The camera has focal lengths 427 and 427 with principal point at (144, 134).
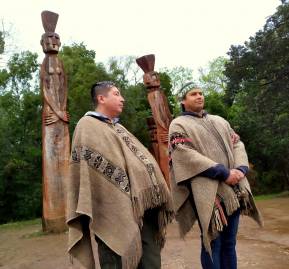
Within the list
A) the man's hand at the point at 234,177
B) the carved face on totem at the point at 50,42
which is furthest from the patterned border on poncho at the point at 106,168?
the carved face on totem at the point at 50,42

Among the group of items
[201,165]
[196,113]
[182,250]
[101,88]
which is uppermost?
[101,88]

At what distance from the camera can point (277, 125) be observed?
1570 cm

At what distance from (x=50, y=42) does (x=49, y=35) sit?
15 cm

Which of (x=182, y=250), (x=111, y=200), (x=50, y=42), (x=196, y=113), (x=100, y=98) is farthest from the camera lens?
(x=50, y=42)

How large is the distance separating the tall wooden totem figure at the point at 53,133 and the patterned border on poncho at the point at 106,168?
5.24 meters

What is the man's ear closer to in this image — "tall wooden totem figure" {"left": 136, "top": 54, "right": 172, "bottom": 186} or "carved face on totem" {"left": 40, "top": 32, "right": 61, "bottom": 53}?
"carved face on totem" {"left": 40, "top": 32, "right": 61, "bottom": 53}

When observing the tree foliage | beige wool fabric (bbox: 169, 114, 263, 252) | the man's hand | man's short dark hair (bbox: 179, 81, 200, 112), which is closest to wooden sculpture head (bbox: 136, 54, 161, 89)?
the tree foliage

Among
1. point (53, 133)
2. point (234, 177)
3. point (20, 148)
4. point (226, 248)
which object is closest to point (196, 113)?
point (234, 177)

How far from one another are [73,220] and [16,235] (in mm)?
6489

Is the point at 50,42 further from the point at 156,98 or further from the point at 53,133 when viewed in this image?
the point at 156,98

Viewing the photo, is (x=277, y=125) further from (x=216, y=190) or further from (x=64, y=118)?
(x=216, y=190)

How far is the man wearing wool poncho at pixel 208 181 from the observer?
10.1ft

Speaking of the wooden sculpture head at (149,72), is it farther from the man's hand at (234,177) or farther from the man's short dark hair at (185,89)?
the man's hand at (234,177)

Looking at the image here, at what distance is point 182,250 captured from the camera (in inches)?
213
